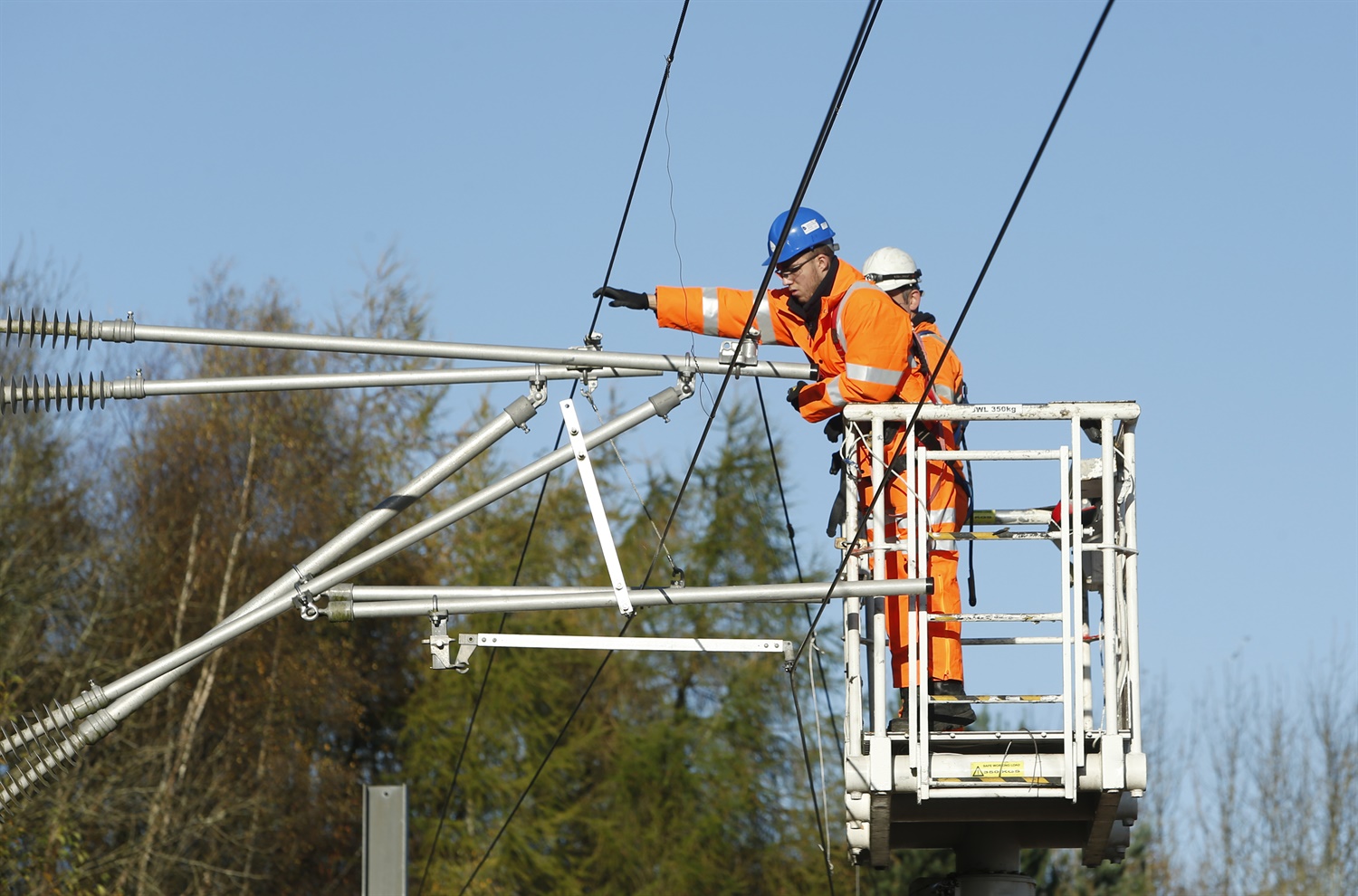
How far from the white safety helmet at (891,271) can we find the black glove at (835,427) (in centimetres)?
129

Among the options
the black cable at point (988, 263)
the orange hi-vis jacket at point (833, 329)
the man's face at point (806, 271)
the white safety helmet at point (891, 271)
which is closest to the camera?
the black cable at point (988, 263)

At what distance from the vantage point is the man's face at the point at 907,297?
414 inches

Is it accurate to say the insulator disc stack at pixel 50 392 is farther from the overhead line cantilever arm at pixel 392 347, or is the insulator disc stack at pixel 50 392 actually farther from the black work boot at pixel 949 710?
the black work boot at pixel 949 710

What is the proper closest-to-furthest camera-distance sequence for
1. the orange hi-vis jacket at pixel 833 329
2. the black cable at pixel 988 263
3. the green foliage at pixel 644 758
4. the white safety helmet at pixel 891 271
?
the black cable at pixel 988 263
the orange hi-vis jacket at pixel 833 329
the white safety helmet at pixel 891 271
the green foliage at pixel 644 758

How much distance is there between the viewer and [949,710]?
8.78 metres

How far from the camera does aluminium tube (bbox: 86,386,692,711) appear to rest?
870 cm

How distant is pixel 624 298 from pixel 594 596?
7.71ft

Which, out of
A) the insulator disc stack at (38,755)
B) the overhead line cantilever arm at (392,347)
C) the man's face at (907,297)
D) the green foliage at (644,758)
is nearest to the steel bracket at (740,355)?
the overhead line cantilever arm at (392,347)

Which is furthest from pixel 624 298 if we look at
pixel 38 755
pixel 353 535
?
pixel 38 755

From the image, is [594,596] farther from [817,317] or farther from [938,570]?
[817,317]

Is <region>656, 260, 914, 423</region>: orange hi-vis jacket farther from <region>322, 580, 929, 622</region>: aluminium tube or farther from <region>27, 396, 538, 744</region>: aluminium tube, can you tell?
<region>27, 396, 538, 744</region>: aluminium tube

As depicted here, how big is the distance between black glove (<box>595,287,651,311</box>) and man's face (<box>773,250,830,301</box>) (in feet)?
2.75

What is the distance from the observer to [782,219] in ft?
32.9

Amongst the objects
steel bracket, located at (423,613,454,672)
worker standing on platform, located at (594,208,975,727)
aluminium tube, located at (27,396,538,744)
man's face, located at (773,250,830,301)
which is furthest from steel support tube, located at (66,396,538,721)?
man's face, located at (773,250,830,301)
